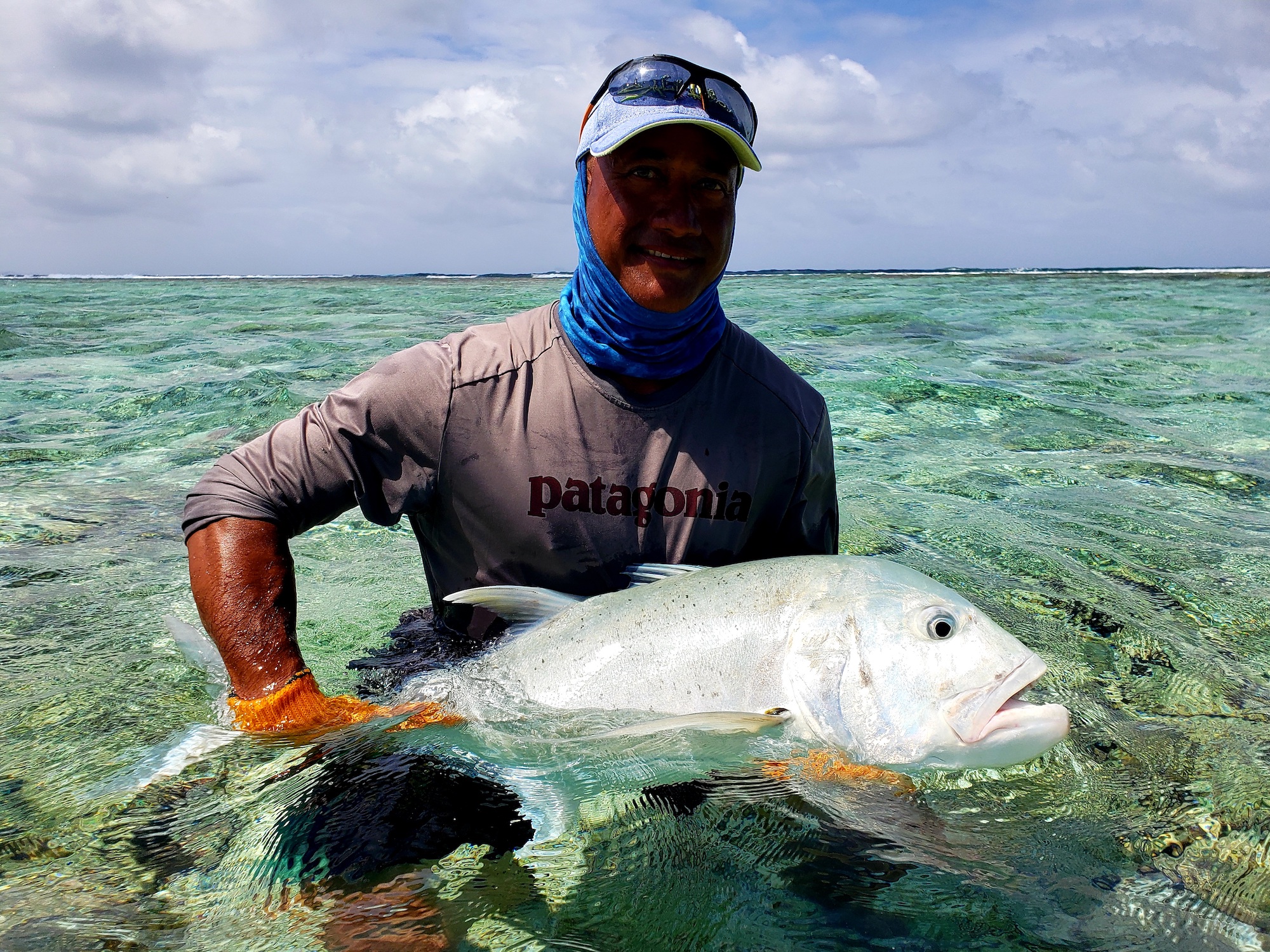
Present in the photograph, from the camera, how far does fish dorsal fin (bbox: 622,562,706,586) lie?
243 cm

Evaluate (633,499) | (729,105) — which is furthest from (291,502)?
(729,105)

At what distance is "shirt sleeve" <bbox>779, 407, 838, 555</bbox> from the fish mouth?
826 mm

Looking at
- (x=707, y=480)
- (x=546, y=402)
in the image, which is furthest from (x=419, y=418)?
(x=707, y=480)

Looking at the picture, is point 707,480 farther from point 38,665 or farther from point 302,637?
point 38,665

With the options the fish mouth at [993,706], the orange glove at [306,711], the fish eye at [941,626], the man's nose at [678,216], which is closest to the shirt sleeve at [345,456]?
the orange glove at [306,711]

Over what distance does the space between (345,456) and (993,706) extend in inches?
65.6

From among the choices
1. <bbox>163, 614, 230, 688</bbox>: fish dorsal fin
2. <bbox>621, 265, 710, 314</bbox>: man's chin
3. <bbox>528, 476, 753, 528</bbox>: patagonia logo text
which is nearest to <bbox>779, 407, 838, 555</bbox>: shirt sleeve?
<bbox>528, 476, 753, 528</bbox>: patagonia logo text

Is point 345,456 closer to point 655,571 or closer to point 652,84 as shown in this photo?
point 655,571

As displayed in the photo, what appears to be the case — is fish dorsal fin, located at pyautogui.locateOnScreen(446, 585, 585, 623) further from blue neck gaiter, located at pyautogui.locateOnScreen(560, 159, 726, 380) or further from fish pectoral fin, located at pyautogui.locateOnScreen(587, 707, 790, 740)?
blue neck gaiter, located at pyautogui.locateOnScreen(560, 159, 726, 380)

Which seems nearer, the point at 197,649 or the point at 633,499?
the point at 633,499

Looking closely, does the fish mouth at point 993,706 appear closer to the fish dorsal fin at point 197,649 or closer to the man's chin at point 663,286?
the man's chin at point 663,286

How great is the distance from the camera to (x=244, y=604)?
93.7 inches

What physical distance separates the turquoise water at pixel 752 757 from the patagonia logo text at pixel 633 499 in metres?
0.66

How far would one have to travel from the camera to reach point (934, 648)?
79.8 inches
